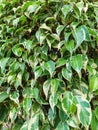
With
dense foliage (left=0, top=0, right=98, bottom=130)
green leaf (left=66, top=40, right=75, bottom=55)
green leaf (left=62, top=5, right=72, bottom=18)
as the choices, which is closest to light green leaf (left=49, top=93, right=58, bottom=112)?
dense foliage (left=0, top=0, right=98, bottom=130)

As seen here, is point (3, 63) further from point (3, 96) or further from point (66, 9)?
point (66, 9)

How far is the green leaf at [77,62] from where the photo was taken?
1.10 m

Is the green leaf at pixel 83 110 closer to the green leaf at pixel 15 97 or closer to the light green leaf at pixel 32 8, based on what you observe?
the green leaf at pixel 15 97

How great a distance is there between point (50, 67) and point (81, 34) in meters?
0.20

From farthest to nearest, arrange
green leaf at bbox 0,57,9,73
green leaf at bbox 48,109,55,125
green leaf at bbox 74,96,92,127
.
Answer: green leaf at bbox 0,57,9,73
green leaf at bbox 48,109,55,125
green leaf at bbox 74,96,92,127

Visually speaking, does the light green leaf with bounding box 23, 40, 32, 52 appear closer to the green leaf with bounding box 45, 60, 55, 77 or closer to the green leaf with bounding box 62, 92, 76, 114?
the green leaf with bounding box 45, 60, 55, 77

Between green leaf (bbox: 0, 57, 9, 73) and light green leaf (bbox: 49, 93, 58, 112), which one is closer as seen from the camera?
light green leaf (bbox: 49, 93, 58, 112)

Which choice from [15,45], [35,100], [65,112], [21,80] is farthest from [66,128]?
[15,45]

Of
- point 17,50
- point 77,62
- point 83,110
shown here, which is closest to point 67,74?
point 77,62

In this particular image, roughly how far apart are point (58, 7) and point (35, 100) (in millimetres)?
462

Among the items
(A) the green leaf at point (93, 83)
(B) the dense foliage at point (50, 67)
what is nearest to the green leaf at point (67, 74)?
(B) the dense foliage at point (50, 67)

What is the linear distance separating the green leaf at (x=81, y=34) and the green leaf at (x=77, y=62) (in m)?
0.06

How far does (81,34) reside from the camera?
1129mm

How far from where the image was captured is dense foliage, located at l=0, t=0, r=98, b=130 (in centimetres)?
112
